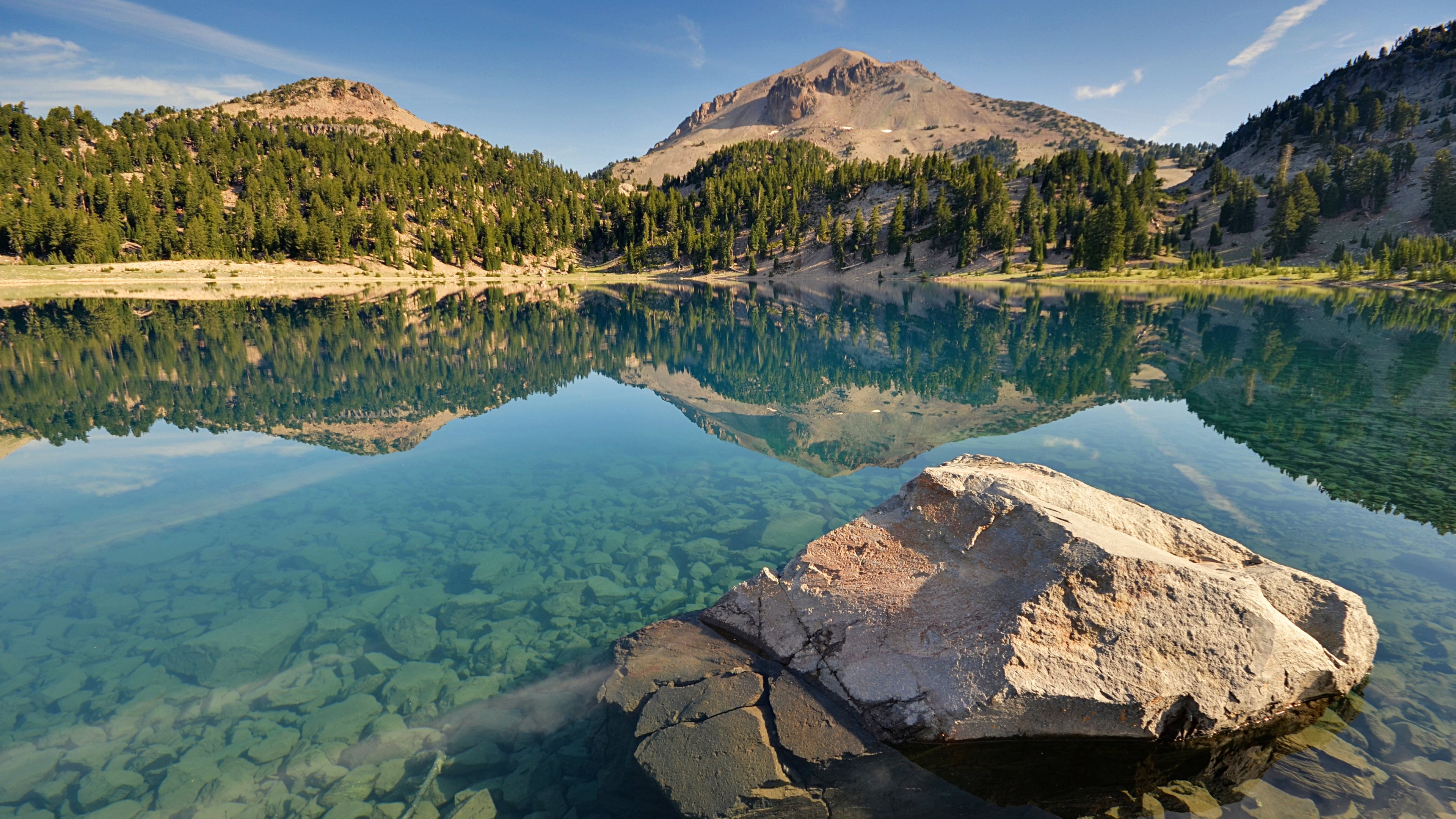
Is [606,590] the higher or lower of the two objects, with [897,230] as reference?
lower

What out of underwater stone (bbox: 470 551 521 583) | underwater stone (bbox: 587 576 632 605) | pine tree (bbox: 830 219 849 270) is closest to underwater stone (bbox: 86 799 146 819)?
underwater stone (bbox: 470 551 521 583)

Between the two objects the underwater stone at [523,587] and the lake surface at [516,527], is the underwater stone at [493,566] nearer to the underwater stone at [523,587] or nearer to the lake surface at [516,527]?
the lake surface at [516,527]

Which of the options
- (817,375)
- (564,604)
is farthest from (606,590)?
(817,375)

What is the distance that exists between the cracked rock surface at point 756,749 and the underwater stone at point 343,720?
9.44 ft

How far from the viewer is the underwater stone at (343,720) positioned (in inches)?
265

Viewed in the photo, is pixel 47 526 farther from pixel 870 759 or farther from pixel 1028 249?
pixel 1028 249

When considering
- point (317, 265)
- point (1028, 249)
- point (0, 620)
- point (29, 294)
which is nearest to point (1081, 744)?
point (0, 620)

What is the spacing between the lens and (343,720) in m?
6.99

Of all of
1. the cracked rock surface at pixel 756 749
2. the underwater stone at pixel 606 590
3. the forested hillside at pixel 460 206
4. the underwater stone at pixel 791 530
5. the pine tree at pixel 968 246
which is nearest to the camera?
the cracked rock surface at pixel 756 749

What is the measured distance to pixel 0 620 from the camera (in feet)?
28.0

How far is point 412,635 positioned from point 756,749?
569cm

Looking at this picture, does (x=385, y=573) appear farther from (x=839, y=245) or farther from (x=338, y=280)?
(x=839, y=245)

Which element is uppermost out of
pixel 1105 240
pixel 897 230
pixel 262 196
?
pixel 262 196

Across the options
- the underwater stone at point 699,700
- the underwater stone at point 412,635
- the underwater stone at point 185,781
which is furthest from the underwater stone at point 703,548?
the underwater stone at point 185,781
